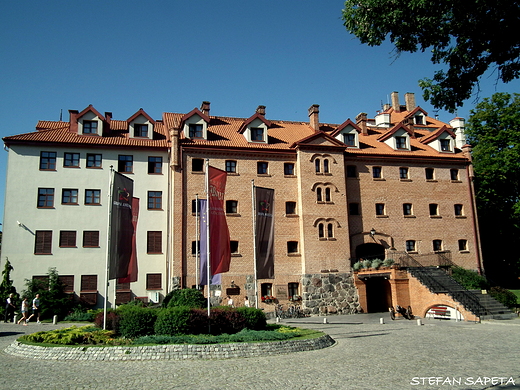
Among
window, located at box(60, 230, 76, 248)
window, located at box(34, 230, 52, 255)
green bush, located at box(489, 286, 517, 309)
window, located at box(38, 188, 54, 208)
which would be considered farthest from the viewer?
window, located at box(38, 188, 54, 208)

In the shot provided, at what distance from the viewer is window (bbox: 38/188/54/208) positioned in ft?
111

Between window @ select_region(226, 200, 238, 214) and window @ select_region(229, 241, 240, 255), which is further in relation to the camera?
window @ select_region(226, 200, 238, 214)

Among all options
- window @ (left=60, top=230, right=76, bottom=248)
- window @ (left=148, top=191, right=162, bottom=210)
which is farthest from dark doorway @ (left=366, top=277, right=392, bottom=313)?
window @ (left=60, top=230, right=76, bottom=248)

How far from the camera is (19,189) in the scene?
33.5 meters

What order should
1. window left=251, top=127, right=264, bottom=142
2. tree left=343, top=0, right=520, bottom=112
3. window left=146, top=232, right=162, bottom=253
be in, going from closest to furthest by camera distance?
tree left=343, top=0, right=520, bottom=112, window left=146, top=232, right=162, bottom=253, window left=251, top=127, right=264, bottom=142

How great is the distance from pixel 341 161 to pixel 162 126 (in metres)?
15.5

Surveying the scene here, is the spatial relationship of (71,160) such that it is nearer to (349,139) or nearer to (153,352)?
(349,139)

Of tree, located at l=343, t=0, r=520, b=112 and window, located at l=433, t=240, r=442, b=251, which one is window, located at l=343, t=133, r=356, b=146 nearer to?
window, located at l=433, t=240, r=442, b=251

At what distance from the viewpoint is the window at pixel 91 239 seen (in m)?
34.0

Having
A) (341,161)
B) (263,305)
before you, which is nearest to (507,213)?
(341,161)

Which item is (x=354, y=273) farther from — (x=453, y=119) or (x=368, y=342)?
(x=453, y=119)

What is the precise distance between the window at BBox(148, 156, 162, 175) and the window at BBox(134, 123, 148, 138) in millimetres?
2183

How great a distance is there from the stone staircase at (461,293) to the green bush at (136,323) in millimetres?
20740

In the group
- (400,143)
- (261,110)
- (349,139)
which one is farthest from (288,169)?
(400,143)
